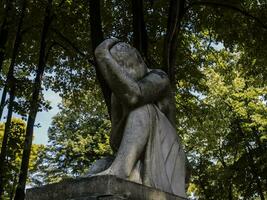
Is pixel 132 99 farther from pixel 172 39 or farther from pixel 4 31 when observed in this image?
pixel 4 31

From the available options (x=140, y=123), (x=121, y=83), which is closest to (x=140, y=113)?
(x=140, y=123)

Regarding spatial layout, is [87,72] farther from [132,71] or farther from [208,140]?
[132,71]

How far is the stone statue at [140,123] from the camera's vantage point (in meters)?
5.07

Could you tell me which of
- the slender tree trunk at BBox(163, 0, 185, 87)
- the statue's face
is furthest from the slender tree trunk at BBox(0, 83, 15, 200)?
the statue's face

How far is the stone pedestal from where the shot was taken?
14.7ft

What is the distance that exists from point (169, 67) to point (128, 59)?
6129mm

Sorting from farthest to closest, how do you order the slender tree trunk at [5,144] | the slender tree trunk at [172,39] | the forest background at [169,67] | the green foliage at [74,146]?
the green foliage at [74,146] < the forest background at [169,67] < the slender tree trunk at [5,144] < the slender tree trunk at [172,39]

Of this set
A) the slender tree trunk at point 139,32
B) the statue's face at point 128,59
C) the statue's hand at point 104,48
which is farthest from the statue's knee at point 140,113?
the slender tree trunk at point 139,32

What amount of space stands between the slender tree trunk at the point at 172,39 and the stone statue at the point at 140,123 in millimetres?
5847

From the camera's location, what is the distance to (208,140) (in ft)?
81.8

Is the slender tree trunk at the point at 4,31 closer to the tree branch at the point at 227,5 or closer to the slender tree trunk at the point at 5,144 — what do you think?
the slender tree trunk at the point at 5,144

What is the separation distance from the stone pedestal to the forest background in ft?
19.8

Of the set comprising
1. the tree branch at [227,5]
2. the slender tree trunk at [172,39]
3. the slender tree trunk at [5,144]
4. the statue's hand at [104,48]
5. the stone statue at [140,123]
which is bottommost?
the stone statue at [140,123]

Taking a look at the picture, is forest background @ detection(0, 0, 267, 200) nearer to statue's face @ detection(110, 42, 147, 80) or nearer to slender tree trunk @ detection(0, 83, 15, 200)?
slender tree trunk @ detection(0, 83, 15, 200)
